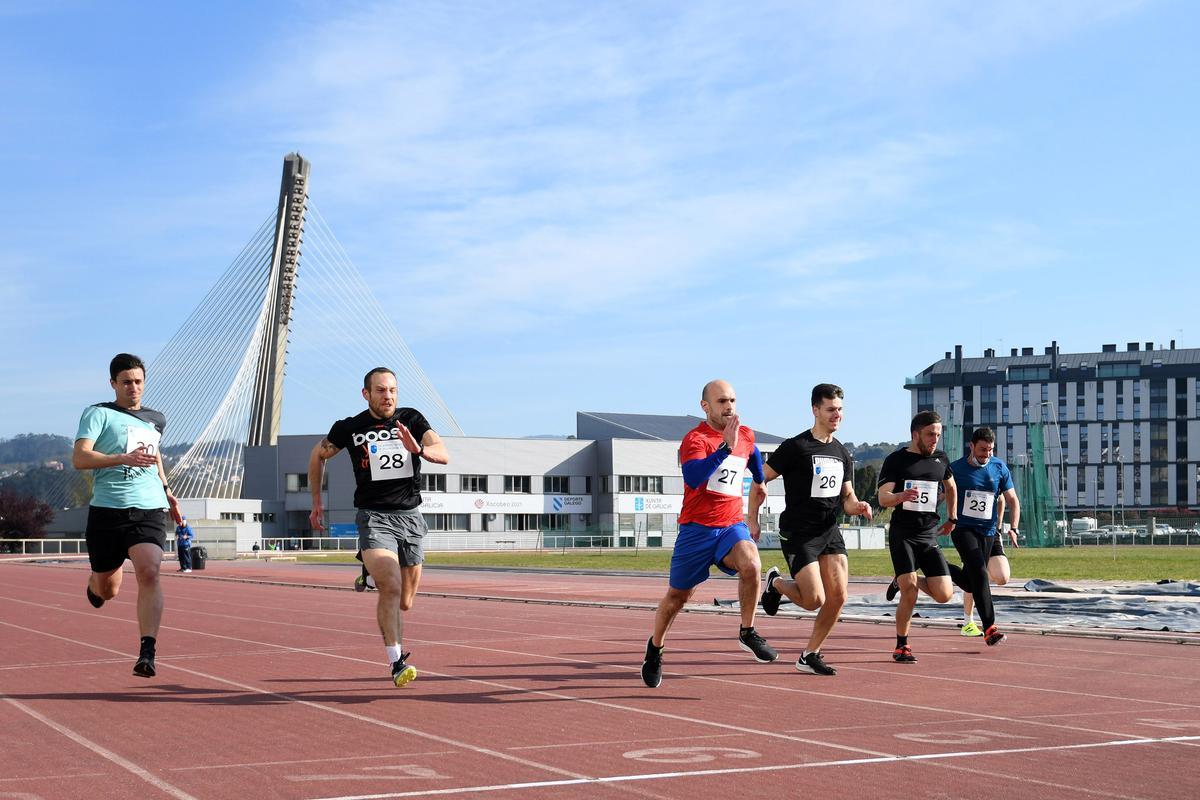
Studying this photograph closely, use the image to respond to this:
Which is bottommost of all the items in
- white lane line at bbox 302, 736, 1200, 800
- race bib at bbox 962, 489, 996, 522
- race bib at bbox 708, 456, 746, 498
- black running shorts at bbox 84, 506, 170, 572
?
white lane line at bbox 302, 736, 1200, 800

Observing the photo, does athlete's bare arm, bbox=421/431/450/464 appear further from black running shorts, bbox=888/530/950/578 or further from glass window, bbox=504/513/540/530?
glass window, bbox=504/513/540/530

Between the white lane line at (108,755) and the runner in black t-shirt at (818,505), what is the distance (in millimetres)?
4861

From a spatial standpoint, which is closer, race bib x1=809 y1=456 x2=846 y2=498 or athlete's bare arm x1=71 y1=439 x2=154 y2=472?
athlete's bare arm x1=71 y1=439 x2=154 y2=472

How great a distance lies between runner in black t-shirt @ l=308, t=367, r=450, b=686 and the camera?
9195mm

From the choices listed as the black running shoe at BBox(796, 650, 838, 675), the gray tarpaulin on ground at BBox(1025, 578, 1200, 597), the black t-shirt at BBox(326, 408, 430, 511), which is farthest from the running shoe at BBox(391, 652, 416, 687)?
the gray tarpaulin on ground at BBox(1025, 578, 1200, 597)

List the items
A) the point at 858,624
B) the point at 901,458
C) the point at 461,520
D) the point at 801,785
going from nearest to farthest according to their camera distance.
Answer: the point at 801,785, the point at 901,458, the point at 858,624, the point at 461,520

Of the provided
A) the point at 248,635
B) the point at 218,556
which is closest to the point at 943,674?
the point at 248,635

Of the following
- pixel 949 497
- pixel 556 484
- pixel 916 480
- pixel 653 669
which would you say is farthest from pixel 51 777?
pixel 556 484

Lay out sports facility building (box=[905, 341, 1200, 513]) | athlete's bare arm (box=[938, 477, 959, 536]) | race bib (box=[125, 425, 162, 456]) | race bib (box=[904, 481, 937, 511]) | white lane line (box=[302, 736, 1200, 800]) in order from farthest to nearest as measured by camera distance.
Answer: sports facility building (box=[905, 341, 1200, 513]) < athlete's bare arm (box=[938, 477, 959, 536]) < race bib (box=[904, 481, 937, 511]) < race bib (box=[125, 425, 162, 456]) < white lane line (box=[302, 736, 1200, 800])

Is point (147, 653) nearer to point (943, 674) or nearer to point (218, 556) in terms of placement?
point (943, 674)

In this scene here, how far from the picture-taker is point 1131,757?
6656mm

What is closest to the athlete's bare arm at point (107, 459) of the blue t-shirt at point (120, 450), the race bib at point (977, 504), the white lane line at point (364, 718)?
the blue t-shirt at point (120, 450)

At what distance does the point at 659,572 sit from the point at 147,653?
25.8 metres

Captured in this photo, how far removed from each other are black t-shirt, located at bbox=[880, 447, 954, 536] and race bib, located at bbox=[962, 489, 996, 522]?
1277 millimetres
